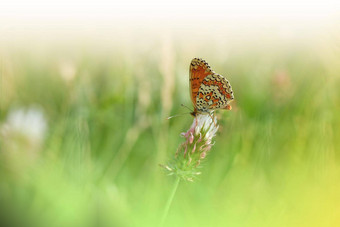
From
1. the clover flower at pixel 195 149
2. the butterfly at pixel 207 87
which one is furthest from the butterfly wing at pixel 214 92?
the clover flower at pixel 195 149

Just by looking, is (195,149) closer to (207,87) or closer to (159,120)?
(207,87)

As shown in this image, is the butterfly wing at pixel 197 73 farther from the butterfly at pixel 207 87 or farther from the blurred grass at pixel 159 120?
the blurred grass at pixel 159 120

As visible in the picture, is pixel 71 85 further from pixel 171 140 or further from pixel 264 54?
pixel 264 54

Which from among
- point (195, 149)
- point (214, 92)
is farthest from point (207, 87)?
point (195, 149)

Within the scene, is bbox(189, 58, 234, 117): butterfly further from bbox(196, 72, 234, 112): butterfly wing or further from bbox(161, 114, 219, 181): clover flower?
bbox(161, 114, 219, 181): clover flower

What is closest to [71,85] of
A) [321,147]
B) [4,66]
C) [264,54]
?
[4,66]
